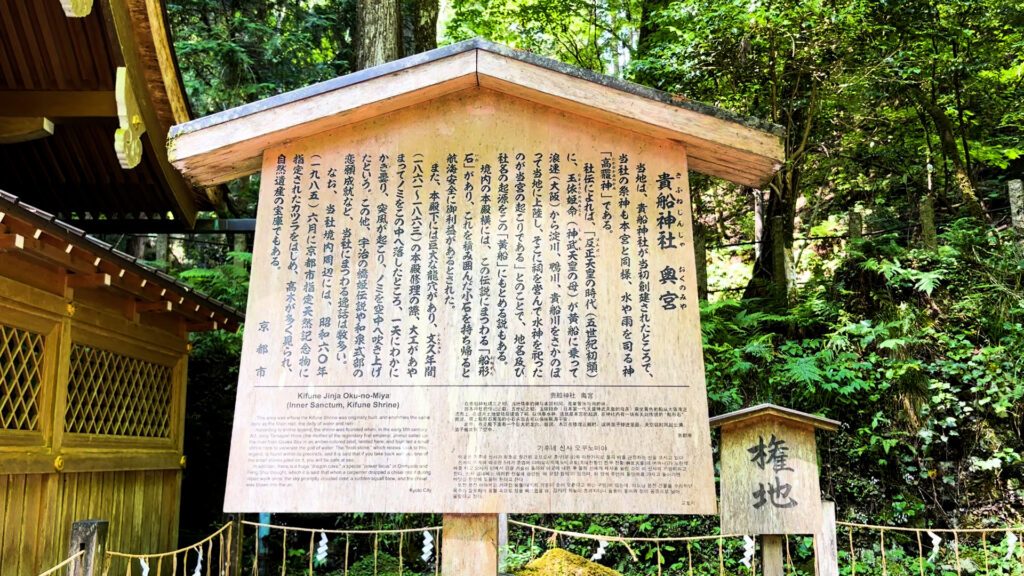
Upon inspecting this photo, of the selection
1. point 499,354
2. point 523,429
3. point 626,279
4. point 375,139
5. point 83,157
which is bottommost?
point 523,429

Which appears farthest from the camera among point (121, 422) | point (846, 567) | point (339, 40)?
point (339, 40)

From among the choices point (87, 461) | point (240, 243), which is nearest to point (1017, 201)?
point (87, 461)

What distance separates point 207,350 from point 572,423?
29.0 feet

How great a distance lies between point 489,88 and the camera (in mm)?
3982

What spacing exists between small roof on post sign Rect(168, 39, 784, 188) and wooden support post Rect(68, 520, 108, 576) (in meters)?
2.28

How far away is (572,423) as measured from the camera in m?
3.45

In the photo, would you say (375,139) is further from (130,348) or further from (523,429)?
(130,348)

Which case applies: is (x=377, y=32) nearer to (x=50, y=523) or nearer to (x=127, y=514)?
(x=127, y=514)

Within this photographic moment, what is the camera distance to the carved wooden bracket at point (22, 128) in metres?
6.68

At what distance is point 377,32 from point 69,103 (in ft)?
12.4

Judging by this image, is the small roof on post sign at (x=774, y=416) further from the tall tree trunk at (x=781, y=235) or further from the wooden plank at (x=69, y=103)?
the wooden plank at (x=69, y=103)

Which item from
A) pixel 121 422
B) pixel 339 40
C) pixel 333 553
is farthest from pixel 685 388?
pixel 339 40

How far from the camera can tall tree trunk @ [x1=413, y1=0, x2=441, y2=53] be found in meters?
10.3

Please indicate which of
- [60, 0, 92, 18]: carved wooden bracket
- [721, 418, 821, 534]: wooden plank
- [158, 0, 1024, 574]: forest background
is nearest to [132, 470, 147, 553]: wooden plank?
[158, 0, 1024, 574]: forest background
